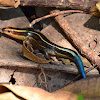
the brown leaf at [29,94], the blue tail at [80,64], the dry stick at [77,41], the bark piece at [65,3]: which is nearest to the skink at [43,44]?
the blue tail at [80,64]

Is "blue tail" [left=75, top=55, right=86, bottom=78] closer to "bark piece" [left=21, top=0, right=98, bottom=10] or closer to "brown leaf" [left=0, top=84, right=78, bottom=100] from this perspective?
"brown leaf" [left=0, top=84, right=78, bottom=100]

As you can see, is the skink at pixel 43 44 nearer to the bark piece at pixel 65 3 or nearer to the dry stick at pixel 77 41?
the dry stick at pixel 77 41

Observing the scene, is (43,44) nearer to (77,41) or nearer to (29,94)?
(77,41)

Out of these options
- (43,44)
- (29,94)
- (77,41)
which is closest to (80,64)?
(77,41)

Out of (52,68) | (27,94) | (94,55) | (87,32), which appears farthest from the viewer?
(87,32)

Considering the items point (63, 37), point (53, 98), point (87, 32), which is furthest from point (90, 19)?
point (53, 98)

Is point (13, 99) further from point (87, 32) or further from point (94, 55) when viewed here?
point (87, 32)
